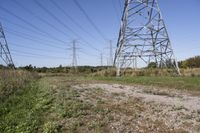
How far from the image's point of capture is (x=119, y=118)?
7781 mm

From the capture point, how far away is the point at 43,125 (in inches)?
284

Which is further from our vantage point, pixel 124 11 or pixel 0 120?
pixel 124 11

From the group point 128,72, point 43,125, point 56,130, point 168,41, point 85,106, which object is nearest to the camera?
point 56,130

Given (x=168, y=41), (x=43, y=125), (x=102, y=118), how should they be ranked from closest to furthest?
(x=43, y=125)
(x=102, y=118)
(x=168, y=41)

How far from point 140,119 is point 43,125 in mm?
2455

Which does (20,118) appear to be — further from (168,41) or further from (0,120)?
(168,41)

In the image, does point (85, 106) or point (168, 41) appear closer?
point (85, 106)

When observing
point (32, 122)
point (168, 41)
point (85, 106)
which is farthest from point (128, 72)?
point (32, 122)

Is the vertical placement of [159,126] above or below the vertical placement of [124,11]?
below

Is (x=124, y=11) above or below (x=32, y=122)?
above

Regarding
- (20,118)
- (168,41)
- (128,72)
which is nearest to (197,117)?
(20,118)

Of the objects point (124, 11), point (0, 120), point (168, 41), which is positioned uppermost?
point (124, 11)

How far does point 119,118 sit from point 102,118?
449mm

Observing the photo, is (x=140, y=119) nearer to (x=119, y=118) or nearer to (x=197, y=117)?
(x=119, y=118)
